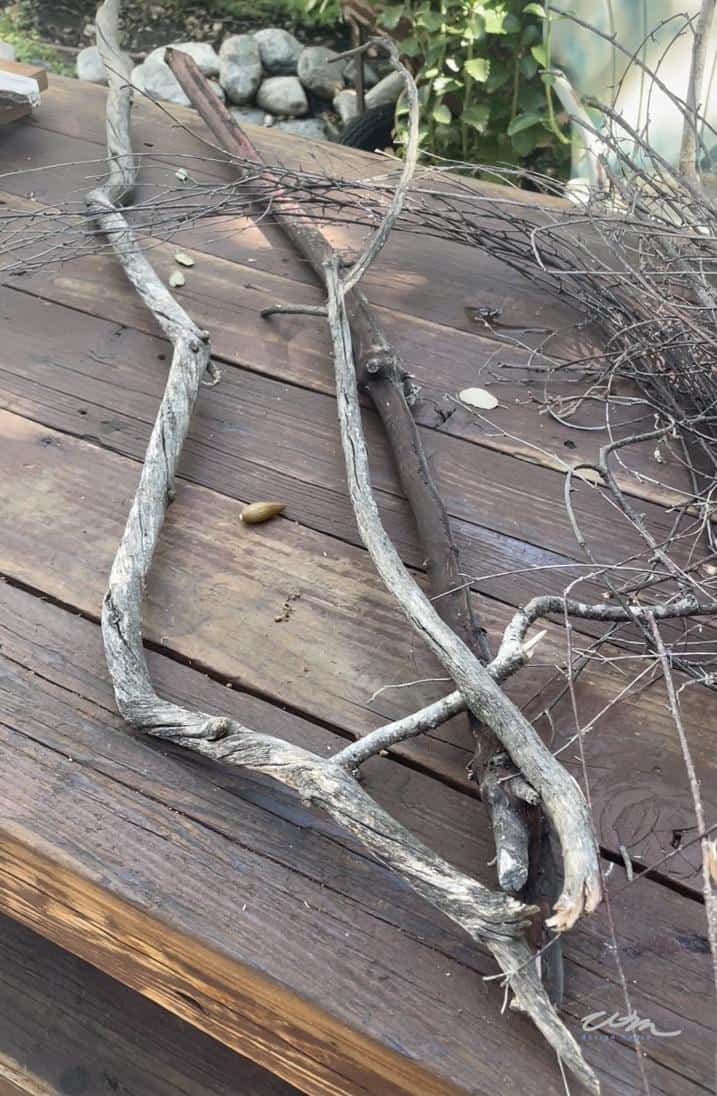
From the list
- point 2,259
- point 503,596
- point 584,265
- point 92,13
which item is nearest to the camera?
point 503,596

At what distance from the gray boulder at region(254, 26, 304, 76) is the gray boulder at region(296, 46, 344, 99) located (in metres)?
0.07

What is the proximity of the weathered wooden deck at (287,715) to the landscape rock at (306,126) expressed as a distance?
2714mm

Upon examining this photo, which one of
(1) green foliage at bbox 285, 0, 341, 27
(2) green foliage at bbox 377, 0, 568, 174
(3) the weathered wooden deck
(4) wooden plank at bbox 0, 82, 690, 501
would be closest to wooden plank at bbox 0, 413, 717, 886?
(3) the weathered wooden deck

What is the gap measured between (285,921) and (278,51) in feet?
13.9

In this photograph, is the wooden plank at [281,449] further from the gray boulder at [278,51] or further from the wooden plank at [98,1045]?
the gray boulder at [278,51]

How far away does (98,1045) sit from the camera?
1.33 m

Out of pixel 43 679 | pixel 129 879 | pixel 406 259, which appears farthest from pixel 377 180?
pixel 129 879

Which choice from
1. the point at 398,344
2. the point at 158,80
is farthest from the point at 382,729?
the point at 158,80

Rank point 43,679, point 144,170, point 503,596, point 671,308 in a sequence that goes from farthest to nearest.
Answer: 1. point 144,170
2. point 671,308
3. point 503,596
4. point 43,679

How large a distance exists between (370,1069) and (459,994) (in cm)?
10

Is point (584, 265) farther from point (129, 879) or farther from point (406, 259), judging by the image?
point (129, 879)

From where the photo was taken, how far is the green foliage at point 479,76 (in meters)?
2.90

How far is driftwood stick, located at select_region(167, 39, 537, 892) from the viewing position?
909mm

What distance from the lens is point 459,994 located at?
0.85 metres
